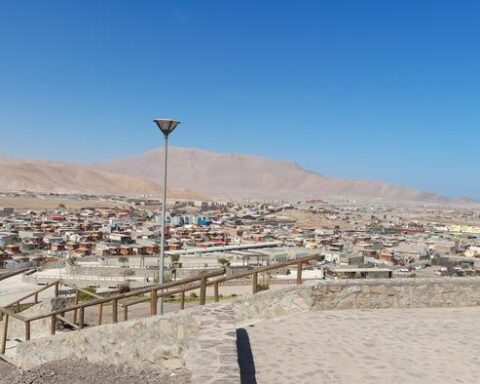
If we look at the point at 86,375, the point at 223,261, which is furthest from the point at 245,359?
the point at 223,261

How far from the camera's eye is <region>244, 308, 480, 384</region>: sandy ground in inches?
254

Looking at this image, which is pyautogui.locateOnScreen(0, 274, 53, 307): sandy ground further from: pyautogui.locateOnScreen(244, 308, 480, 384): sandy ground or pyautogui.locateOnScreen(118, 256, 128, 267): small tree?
pyautogui.locateOnScreen(244, 308, 480, 384): sandy ground

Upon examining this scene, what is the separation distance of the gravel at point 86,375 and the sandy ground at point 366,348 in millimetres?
1184

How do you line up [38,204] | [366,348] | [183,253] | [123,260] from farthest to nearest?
[38,204] → [183,253] → [123,260] → [366,348]

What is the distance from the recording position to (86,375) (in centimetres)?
812

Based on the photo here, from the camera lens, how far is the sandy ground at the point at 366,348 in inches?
254

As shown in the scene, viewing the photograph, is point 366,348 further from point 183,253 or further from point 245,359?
point 183,253

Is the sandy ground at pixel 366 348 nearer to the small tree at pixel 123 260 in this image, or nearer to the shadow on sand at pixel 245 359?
the shadow on sand at pixel 245 359

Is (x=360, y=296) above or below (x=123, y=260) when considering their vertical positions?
above

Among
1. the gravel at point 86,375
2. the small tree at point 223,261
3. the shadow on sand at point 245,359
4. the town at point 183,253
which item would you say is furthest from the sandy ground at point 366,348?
the small tree at point 223,261

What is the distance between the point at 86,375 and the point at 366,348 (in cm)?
438

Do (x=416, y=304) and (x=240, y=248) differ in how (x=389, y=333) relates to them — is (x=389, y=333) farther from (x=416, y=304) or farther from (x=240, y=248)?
(x=240, y=248)

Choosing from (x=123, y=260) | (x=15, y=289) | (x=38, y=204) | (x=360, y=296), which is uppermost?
(x=360, y=296)

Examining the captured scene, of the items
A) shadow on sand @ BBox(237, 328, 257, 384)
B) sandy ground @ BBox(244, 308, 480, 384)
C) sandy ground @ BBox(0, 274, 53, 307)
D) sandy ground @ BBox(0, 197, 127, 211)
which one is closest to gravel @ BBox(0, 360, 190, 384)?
shadow on sand @ BBox(237, 328, 257, 384)
